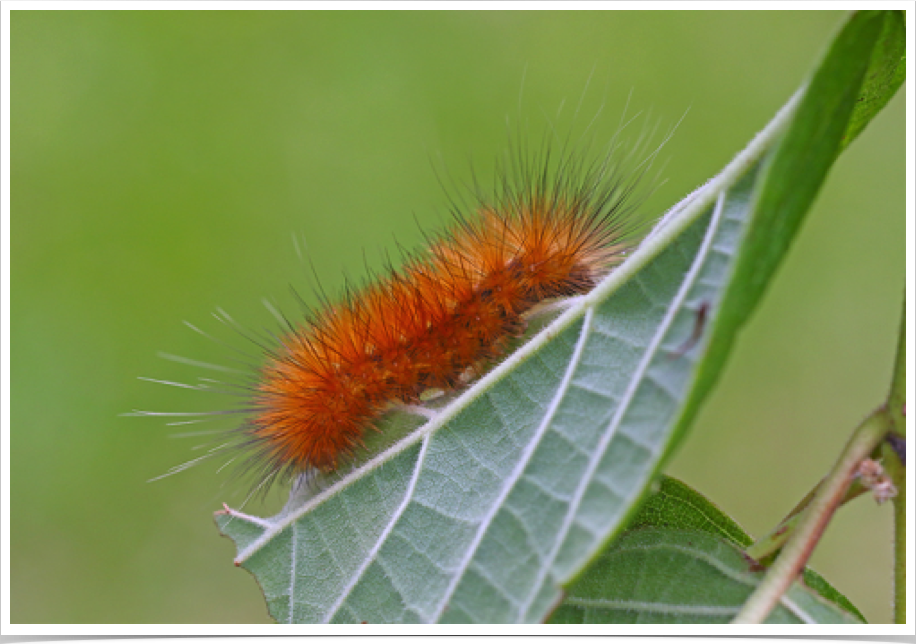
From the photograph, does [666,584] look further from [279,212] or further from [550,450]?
[279,212]

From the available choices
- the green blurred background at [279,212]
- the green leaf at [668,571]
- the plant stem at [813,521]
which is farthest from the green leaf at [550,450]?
the green blurred background at [279,212]

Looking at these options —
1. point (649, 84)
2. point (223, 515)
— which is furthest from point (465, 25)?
point (223, 515)

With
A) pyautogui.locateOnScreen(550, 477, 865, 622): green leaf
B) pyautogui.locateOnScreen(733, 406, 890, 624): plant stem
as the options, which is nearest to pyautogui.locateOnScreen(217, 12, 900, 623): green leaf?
pyautogui.locateOnScreen(550, 477, 865, 622): green leaf

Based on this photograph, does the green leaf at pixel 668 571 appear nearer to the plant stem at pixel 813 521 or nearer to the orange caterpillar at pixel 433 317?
the plant stem at pixel 813 521

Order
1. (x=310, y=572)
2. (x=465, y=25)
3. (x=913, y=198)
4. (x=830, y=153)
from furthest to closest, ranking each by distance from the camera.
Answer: (x=465, y=25), (x=310, y=572), (x=913, y=198), (x=830, y=153)

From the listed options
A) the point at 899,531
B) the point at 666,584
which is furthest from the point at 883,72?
the point at 666,584

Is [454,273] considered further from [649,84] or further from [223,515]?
[649,84]
